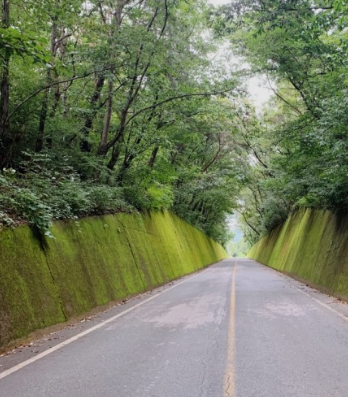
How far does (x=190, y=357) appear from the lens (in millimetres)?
5309

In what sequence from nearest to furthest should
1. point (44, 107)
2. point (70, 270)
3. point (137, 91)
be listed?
point (70, 270), point (44, 107), point (137, 91)

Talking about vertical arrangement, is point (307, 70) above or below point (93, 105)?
below

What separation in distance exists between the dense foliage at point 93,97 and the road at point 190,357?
2849 mm

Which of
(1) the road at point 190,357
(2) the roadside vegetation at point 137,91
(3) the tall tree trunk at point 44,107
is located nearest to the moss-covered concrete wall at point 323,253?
(2) the roadside vegetation at point 137,91

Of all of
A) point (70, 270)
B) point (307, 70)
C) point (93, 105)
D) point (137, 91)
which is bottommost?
point (70, 270)

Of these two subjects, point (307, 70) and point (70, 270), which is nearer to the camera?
point (70, 270)

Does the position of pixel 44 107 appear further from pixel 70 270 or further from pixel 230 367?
pixel 230 367

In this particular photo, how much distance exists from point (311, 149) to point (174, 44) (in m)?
7.12

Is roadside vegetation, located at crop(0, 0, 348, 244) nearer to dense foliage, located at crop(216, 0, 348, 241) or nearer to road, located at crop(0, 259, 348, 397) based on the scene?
dense foliage, located at crop(216, 0, 348, 241)

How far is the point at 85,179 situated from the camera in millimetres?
13891

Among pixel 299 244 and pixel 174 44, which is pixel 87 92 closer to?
pixel 174 44

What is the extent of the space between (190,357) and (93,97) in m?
11.8

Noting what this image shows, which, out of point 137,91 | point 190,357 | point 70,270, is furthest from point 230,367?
point 137,91

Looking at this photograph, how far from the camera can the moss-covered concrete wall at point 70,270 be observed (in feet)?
20.5
